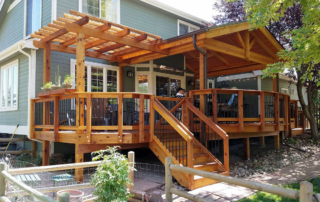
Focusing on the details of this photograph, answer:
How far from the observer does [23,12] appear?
10.6 meters

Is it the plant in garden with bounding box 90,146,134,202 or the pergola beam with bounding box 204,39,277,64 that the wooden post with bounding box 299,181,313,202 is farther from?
the pergola beam with bounding box 204,39,277,64

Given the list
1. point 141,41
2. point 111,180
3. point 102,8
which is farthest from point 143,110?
point 102,8

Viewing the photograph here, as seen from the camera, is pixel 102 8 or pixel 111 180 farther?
pixel 102 8

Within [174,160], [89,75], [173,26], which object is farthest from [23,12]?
[174,160]

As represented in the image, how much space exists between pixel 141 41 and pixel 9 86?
5797 mm

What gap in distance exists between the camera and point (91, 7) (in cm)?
1003

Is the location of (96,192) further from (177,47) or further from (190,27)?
(190,27)

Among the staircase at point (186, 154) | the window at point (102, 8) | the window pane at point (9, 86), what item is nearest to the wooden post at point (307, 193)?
the staircase at point (186, 154)

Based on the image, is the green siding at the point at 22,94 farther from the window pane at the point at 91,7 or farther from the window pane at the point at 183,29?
the window pane at the point at 183,29

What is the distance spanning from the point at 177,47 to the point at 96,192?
20.3ft

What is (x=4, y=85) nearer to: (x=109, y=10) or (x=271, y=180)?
(x=109, y=10)

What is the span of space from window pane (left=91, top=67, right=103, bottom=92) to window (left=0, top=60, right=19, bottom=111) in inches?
104

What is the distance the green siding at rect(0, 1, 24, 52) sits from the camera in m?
10.8

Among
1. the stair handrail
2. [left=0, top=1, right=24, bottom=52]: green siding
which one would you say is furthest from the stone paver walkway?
[left=0, top=1, right=24, bottom=52]: green siding
